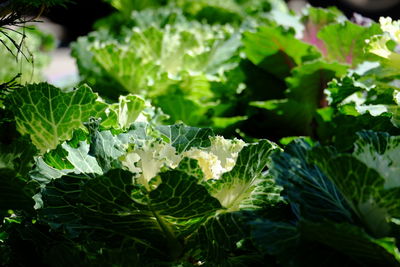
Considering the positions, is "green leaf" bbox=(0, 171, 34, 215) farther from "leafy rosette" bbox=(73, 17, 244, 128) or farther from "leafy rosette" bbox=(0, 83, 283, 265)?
"leafy rosette" bbox=(73, 17, 244, 128)

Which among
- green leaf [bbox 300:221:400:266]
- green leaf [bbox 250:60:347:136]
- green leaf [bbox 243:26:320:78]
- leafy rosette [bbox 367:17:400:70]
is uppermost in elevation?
leafy rosette [bbox 367:17:400:70]

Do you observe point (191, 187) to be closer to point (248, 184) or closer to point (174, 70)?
point (248, 184)

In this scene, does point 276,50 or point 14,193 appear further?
point 276,50

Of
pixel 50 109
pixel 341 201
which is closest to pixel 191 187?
pixel 341 201

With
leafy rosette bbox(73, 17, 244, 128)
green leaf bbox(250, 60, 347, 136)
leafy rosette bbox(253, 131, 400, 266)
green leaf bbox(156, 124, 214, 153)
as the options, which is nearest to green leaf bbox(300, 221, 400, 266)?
leafy rosette bbox(253, 131, 400, 266)

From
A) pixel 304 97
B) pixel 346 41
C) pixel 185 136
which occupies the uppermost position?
pixel 185 136

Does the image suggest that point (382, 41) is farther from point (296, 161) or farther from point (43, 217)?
point (43, 217)

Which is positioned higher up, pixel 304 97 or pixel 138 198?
pixel 138 198
